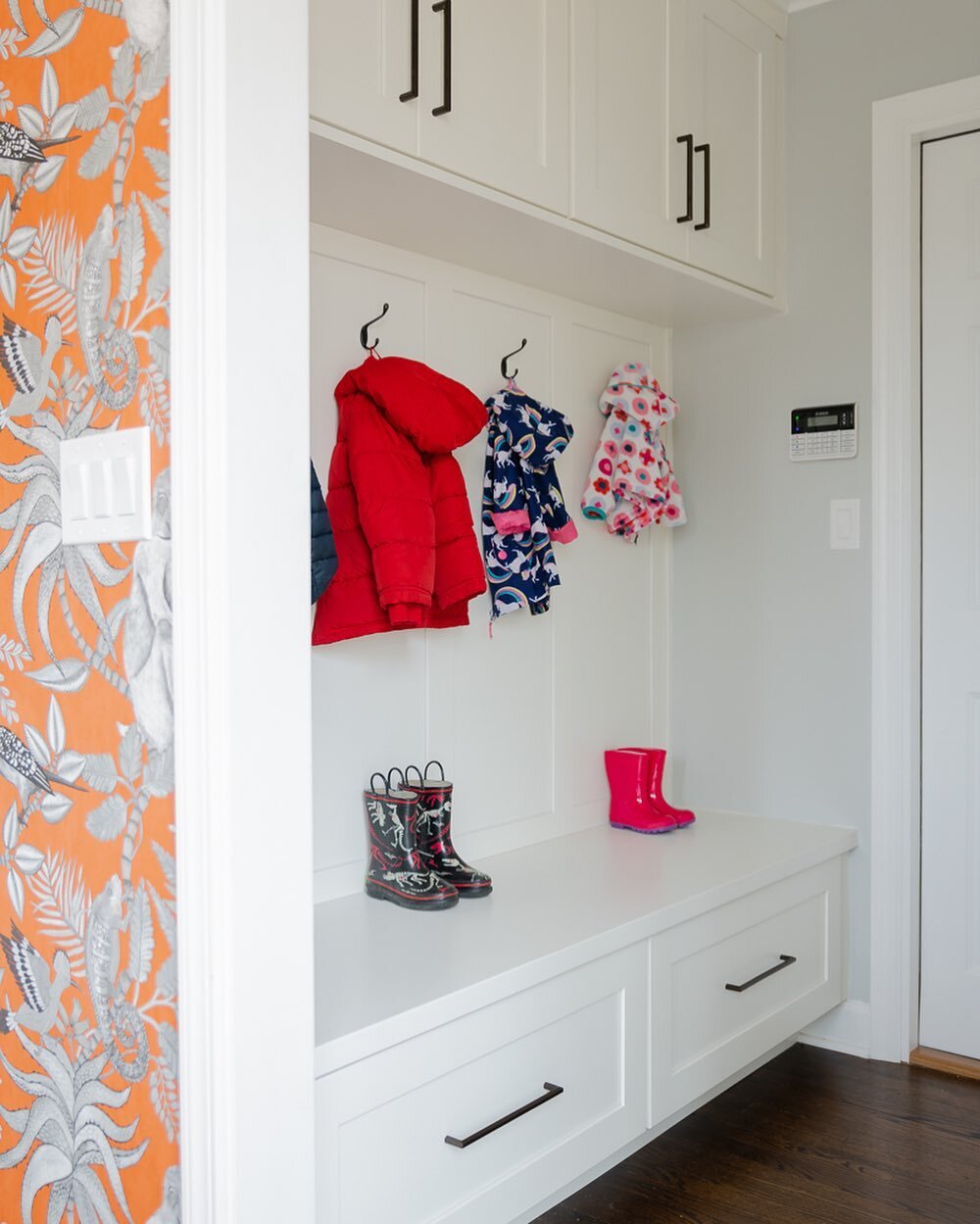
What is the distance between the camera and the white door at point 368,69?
165 centimetres

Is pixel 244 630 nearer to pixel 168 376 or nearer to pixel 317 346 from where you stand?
pixel 168 376

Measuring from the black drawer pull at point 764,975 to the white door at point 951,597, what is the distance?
41 centimetres

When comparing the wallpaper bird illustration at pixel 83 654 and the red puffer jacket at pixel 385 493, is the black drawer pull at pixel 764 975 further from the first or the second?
the wallpaper bird illustration at pixel 83 654

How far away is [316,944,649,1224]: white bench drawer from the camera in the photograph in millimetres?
1470

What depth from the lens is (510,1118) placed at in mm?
1683

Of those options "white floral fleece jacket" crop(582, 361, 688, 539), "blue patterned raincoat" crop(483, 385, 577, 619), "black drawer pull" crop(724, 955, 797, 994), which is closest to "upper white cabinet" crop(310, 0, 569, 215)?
"blue patterned raincoat" crop(483, 385, 577, 619)

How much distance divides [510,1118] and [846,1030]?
1.30 metres

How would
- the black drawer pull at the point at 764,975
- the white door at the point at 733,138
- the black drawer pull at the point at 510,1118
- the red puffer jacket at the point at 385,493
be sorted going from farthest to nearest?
the white door at the point at 733,138 < the black drawer pull at the point at 764,975 < the red puffer jacket at the point at 385,493 < the black drawer pull at the point at 510,1118

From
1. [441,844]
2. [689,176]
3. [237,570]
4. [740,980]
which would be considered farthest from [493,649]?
[237,570]

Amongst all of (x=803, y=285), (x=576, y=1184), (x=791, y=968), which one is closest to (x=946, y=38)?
(x=803, y=285)

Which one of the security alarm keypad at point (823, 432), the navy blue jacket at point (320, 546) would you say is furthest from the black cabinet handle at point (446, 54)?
the security alarm keypad at point (823, 432)

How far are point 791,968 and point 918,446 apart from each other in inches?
46.7

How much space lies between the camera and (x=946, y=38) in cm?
251

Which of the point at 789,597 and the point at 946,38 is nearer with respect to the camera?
the point at 946,38
